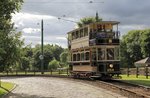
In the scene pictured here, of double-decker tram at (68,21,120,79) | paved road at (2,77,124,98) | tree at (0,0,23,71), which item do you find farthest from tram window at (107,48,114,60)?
tree at (0,0,23,71)

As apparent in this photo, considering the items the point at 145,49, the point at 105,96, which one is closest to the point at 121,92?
the point at 105,96

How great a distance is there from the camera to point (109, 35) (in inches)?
1455

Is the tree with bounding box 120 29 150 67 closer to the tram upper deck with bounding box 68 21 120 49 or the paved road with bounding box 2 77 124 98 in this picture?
the tram upper deck with bounding box 68 21 120 49

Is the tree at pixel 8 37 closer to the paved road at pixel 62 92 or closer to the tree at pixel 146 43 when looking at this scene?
the paved road at pixel 62 92

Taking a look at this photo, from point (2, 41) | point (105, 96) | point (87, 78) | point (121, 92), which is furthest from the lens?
point (87, 78)

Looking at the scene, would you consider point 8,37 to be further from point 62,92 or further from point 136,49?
point 136,49

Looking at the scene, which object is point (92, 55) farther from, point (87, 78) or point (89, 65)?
point (87, 78)

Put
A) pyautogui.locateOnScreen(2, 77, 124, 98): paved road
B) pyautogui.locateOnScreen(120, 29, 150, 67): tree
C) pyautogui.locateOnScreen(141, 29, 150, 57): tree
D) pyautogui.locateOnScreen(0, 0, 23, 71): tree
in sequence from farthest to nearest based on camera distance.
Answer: pyautogui.locateOnScreen(120, 29, 150, 67): tree → pyautogui.locateOnScreen(141, 29, 150, 57): tree → pyautogui.locateOnScreen(0, 0, 23, 71): tree → pyautogui.locateOnScreen(2, 77, 124, 98): paved road

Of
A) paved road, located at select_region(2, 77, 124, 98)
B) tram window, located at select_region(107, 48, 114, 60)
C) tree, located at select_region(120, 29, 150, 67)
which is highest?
tree, located at select_region(120, 29, 150, 67)

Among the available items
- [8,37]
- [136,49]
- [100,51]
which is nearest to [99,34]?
[100,51]

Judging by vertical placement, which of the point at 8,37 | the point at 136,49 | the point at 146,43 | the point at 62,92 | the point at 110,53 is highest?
the point at 146,43

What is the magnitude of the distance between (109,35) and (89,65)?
310 cm

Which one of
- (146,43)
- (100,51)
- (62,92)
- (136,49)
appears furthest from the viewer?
(136,49)

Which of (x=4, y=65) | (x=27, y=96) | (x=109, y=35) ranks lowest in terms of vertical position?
(x=27, y=96)
